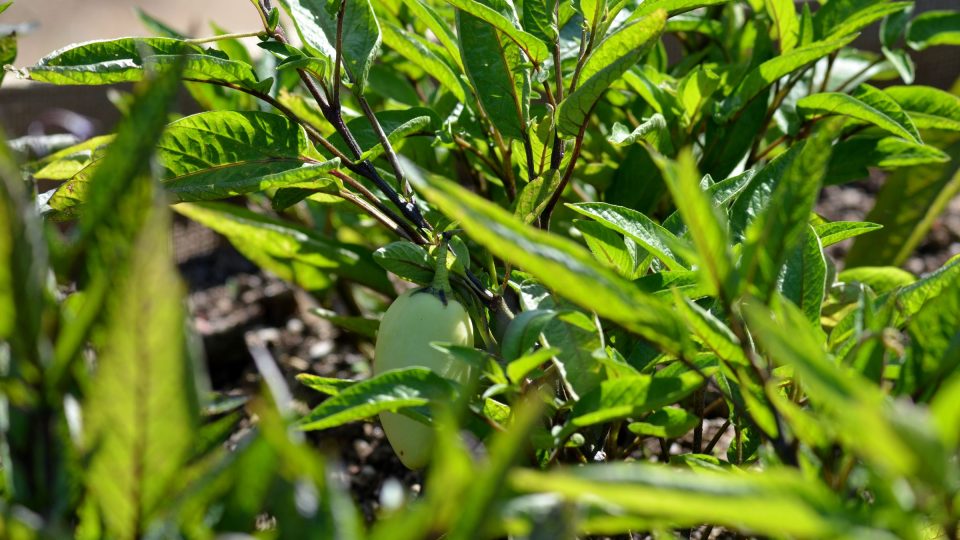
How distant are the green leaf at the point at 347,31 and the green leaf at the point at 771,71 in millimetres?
341

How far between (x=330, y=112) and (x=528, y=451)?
0.96 ft

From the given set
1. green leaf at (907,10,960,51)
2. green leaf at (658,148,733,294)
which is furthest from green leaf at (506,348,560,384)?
green leaf at (907,10,960,51)

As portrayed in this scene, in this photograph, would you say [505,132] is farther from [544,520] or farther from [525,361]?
[544,520]

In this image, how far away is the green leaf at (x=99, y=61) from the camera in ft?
2.16

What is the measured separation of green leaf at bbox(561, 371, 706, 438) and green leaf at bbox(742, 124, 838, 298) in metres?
0.07

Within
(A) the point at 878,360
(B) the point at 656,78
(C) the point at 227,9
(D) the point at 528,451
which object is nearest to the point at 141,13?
(B) the point at 656,78

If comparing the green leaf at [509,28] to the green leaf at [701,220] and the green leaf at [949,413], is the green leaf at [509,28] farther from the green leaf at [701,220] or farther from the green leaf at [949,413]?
the green leaf at [949,413]

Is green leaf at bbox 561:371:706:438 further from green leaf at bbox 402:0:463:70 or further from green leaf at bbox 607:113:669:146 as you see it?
green leaf at bbox 402:0:463:70

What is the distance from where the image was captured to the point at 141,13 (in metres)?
1.13

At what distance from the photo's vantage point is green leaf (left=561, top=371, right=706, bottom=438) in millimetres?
522

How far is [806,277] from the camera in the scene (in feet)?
2.02

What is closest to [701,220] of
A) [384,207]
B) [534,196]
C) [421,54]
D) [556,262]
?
[556,262]

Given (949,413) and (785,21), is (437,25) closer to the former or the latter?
(785,21)

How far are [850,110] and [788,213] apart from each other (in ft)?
1.26
